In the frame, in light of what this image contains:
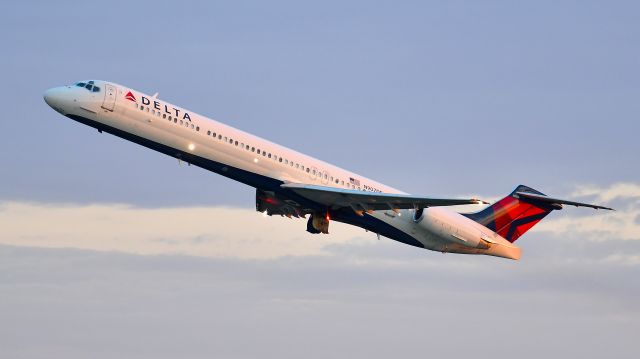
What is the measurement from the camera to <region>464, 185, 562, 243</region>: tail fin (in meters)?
69.0

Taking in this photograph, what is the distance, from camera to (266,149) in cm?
5894

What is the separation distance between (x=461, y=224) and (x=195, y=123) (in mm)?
18693

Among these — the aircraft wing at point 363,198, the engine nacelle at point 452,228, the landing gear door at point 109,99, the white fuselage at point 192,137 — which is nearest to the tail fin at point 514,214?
the engine nacelle at point 452,228

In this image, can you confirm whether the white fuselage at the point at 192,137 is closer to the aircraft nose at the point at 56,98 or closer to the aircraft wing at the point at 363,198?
the aircraft nose at the point at 56,98

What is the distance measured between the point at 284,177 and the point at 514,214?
1762 centimetres

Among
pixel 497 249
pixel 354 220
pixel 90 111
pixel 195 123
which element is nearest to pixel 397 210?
pixel 354 220

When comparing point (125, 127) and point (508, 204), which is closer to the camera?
point (125, 127)

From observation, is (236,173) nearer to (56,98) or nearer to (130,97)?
(130,97)

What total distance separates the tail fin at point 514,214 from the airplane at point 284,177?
0.54 feet

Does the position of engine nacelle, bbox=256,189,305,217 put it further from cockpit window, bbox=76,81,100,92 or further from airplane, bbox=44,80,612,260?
cockpit window, bbox=76,81,100,92

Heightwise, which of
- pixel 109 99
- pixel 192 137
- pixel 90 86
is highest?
pixel 90 86

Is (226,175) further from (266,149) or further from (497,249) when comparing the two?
(497,249)

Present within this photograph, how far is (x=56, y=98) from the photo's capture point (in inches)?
2223

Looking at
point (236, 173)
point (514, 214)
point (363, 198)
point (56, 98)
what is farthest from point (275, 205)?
point (514, 214)
